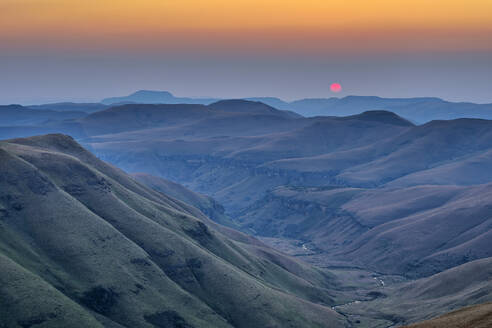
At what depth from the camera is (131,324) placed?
7456 inches

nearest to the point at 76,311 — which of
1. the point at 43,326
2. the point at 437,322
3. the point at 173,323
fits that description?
the point at 43,326

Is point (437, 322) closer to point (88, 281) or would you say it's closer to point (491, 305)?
point (491, 305)

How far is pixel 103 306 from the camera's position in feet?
630

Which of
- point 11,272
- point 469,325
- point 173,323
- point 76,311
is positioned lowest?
point 173,323

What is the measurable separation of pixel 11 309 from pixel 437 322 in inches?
4654

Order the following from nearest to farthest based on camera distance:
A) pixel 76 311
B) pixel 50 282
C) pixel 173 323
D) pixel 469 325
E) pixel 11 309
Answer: pixel 469 325
pixel 11 309
pixel 76 311
pixel 50 282
pixel 173 323

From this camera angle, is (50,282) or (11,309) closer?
(11,309)

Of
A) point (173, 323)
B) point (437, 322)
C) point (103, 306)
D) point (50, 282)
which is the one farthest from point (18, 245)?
point (437, 322)

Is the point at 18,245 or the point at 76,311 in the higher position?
the point at 18,245

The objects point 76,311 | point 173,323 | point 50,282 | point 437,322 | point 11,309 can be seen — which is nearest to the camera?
point 437,322

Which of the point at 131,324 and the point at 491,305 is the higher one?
the point at 491,305

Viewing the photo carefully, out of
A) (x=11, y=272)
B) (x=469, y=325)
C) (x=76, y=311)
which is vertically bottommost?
(x=76, y=311)

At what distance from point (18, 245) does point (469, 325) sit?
15633cm

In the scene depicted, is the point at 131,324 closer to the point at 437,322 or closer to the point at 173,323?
the point at 173,323
